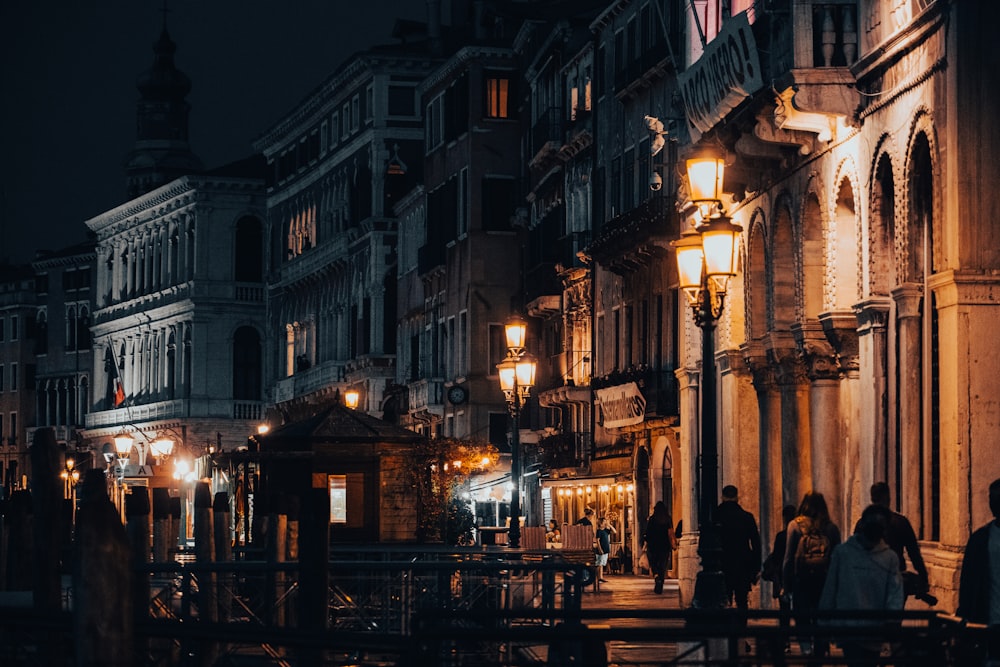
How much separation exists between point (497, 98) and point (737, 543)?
1690 inches

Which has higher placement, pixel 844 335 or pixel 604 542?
pixel 844 335

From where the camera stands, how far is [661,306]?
4488cm

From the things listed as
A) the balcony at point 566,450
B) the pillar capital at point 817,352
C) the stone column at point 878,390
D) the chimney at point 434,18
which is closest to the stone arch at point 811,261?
the pillar capital at point 817,352

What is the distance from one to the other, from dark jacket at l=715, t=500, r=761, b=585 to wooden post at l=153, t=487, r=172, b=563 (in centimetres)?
1203

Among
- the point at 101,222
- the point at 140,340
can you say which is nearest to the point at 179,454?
the point at 140,340

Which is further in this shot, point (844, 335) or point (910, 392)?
point (844, 335)

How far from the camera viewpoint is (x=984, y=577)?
588 inches

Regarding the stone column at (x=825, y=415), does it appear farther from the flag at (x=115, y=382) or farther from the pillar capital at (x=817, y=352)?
the flag at (x=115, y=382)

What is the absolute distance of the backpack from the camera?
20.4 m

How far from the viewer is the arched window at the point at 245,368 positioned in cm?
10125

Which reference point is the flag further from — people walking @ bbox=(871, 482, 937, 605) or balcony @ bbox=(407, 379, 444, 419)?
people walking @ bbox=(871, 482, 937, 605)

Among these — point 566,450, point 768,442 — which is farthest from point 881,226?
point 566,450

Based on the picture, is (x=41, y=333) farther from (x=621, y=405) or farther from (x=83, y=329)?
(x=621, y=405)

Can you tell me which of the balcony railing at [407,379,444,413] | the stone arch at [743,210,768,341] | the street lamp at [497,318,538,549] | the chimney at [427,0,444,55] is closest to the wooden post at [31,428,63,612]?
the stone arch at [743,210,768,341]
